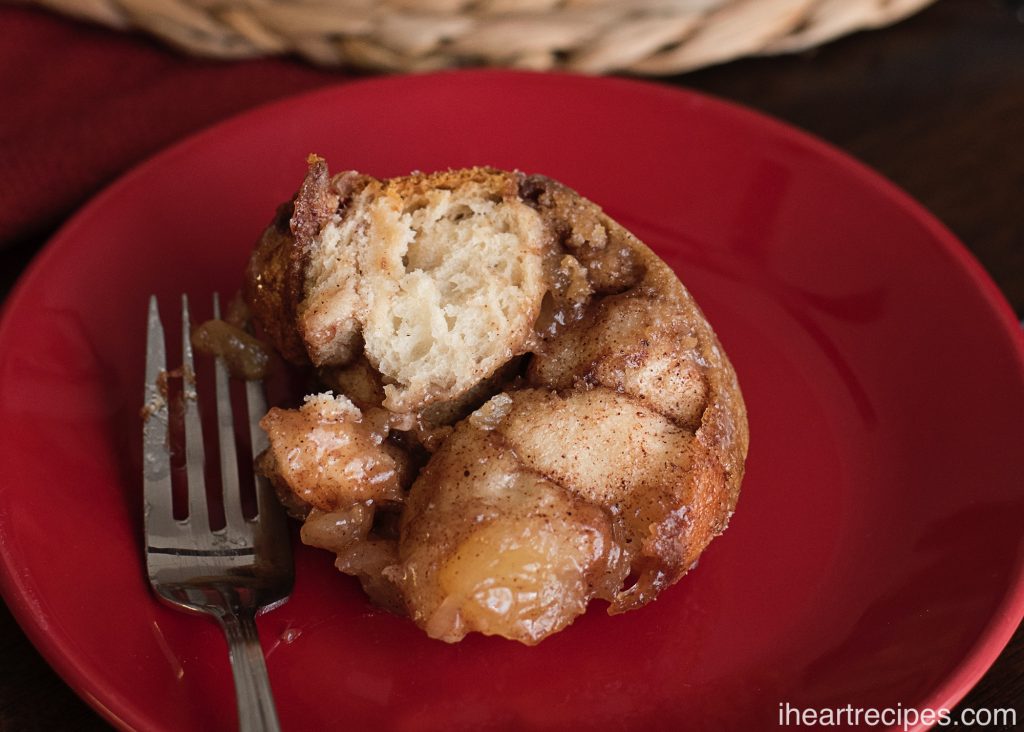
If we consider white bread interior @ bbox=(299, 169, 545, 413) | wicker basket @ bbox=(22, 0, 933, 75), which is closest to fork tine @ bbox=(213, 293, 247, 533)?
white bread interior @ bbox=(299, 169, 545, 413)

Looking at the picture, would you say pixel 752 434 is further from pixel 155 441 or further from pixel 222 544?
pixel 155 441

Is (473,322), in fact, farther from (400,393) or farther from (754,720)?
(754,720)

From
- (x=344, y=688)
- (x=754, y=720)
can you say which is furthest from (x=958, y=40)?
(x=344, y=688)

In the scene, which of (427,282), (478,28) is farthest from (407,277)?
(478,28)

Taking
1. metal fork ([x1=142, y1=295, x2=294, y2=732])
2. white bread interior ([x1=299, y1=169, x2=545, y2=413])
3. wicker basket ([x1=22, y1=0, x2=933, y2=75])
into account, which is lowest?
metal fork ([x1=142, y1=295, x2=294, y2=732])

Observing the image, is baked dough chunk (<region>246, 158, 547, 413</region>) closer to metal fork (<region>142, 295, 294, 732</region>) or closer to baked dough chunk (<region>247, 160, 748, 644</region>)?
baked dough chunk (<region>247, 160, 748, 644</region>)
